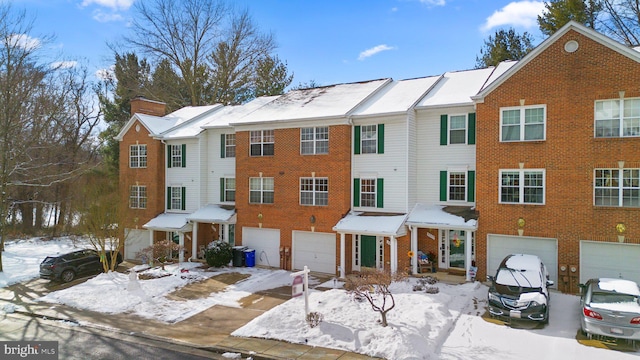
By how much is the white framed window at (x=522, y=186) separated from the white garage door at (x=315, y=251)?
846 centimetres

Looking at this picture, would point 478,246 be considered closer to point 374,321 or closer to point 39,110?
point 374,321

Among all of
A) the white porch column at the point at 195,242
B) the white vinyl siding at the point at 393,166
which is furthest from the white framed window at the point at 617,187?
the white porch column at the point at 195,242

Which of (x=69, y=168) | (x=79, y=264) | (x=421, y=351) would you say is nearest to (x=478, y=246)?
(x=421, y=351)

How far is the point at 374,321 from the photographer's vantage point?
44.2 ft

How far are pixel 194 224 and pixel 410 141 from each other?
13.9 metres

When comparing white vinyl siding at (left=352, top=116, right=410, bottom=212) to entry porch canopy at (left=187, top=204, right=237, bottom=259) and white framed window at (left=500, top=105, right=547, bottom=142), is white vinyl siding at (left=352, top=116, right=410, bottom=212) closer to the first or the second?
white framed window at (left=500, top=105, right=547, bottom=142)

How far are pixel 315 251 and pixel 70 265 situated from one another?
13656mm

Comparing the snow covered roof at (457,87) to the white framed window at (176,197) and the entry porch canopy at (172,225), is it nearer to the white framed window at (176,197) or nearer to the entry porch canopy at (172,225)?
the entry porch canopy at (172,225)

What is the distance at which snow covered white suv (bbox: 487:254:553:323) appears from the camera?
42.4 feet

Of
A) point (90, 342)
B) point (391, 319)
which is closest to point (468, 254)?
point (391, 319)

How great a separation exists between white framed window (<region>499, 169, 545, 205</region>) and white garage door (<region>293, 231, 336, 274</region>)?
8.46m

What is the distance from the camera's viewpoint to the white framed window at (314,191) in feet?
72.1

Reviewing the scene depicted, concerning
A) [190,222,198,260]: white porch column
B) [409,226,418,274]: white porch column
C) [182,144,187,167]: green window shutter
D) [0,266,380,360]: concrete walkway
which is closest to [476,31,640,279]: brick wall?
[409,226,418,274]: white porch column

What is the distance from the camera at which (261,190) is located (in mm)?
24047
